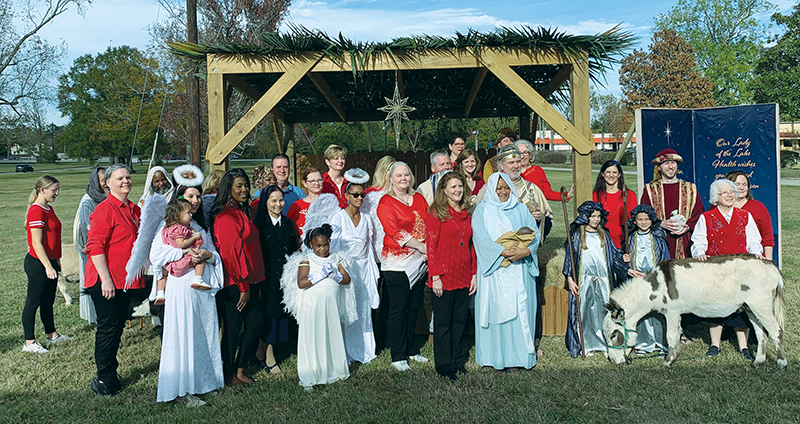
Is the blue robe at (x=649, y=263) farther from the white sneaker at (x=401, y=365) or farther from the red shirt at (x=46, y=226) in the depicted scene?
the red shirt at (x=46, y=226)

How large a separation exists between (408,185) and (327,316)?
49.4 inches

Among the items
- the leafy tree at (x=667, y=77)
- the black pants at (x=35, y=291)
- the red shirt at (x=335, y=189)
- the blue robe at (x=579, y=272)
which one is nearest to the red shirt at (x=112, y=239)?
the black pants at (x=35, y=291)

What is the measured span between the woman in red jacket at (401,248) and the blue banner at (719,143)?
288 cm

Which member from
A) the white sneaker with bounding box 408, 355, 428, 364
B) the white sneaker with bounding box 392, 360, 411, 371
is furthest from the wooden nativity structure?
the white sneaker with bounding box 392, 360, 411, 371

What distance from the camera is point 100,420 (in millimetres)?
4055

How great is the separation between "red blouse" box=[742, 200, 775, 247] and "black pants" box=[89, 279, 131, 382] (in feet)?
16.9

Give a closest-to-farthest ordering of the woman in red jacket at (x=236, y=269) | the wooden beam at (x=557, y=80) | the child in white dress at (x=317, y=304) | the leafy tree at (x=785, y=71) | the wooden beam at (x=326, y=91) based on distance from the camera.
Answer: the woman in red jacket at (x=236, y=269) < the child in white dress at (x=317, y=304) < the wooden beam at (x=557, y=80) < the wooden beam at (x=326, y=91) < the leafy tree at (x=785, y=71)

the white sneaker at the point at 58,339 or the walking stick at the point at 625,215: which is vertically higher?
the walking stick at the point at 625,215

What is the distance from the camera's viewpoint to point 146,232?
4.12m

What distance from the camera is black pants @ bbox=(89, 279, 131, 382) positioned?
166 inches

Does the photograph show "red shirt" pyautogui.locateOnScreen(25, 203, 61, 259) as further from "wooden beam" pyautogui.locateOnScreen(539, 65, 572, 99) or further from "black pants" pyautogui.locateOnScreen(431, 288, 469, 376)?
"wooden beam" pyautogui.locateOnScreen(539, 65, 572, 99)

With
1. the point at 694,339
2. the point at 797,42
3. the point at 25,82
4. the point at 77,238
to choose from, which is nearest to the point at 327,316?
the point at 77,238

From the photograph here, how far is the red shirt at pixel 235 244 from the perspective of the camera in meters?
4.32

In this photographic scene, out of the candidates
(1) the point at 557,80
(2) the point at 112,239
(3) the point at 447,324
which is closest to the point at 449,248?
(3) the point at 447,324
